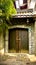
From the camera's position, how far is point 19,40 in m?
13.7

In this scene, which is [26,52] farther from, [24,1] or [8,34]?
[24,1]

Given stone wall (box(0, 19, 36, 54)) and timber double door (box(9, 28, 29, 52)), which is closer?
stone wall (box(0, 19, 36, 54))

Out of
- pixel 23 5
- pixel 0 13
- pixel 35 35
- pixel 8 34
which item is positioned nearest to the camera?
pixel 0 13

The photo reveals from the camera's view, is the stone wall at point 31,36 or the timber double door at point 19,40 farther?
the timber double door at point 19,40

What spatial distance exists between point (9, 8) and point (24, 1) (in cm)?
1016

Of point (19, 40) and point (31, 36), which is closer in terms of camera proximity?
point (31, 36)

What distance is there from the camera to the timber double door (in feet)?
44.7

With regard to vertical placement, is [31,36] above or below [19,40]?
above

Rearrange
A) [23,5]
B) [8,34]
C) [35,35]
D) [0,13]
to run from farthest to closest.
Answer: [23,5] → [8,34] → [35,35] → [0,13]

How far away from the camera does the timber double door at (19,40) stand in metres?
13.6

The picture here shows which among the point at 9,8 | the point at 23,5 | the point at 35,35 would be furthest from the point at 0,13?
the point at 23,5

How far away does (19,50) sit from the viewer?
44.5 ft

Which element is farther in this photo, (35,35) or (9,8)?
(35,35)

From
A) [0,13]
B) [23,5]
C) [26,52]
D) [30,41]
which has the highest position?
[23,5]
